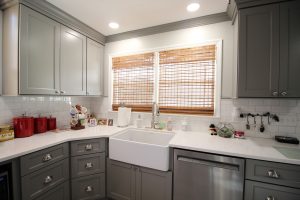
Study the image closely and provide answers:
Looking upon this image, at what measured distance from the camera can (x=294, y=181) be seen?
1.10 metres

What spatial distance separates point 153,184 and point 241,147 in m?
0.97

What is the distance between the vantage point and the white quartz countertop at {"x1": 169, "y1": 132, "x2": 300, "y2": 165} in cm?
117

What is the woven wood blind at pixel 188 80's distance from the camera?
1927mm

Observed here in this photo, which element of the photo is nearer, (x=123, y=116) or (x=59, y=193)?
(x=59, y=193)

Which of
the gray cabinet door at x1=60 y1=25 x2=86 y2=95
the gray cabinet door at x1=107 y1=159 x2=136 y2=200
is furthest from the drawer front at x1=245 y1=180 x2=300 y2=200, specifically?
the gray cabinet door at x1=60 y1=25 x2=86 y2=95

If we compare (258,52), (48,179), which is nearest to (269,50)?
(258,52)

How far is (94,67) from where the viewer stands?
2344 mm

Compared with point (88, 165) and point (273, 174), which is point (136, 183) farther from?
point (273, 174)

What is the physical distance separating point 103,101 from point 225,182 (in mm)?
2164

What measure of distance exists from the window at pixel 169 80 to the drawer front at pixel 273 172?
0.83 meters

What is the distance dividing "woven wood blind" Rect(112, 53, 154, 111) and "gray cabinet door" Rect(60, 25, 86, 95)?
0.56 m

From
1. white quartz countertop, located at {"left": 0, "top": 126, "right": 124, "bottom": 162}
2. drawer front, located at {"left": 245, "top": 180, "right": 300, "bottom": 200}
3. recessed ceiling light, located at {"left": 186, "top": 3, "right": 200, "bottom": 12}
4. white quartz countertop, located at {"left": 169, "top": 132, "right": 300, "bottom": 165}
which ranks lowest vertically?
drawer front, located at {"left": 245, "top": 180, "right": 300, "bottom": 200}

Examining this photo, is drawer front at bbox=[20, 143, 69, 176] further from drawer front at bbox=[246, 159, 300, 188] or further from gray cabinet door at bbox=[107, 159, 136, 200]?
drawer front at bbox=[246, 159, 300, 188]

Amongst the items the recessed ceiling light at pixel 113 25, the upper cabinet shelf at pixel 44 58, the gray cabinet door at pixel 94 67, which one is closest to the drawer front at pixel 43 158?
the upper cabinet shelf at pixel 44 58
